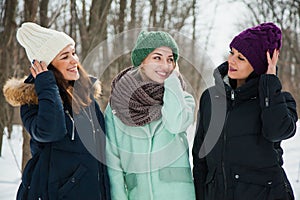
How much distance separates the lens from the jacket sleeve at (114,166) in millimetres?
2553

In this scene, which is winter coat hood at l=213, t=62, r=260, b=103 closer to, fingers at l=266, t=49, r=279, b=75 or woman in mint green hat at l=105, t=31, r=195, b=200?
fingers at l=266, t=49, r=279, b=75

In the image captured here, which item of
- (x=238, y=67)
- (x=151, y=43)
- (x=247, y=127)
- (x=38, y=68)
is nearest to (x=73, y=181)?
(x=38, y=68)

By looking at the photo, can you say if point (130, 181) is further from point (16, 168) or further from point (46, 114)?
point (16, 168)

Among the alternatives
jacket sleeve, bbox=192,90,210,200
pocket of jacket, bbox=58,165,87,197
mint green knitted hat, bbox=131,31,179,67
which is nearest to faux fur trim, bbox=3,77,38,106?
pocket of jacket, bbox=58,165,87,197

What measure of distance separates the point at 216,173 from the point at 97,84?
35.3 inches

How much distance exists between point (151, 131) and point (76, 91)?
20.0 inches

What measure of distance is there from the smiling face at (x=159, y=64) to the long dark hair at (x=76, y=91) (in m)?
0.38

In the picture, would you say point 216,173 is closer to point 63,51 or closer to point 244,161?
point 244,161

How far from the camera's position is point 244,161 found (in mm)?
2451

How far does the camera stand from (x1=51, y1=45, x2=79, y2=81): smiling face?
103 inches

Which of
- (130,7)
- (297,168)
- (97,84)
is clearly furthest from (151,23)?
(97,84)

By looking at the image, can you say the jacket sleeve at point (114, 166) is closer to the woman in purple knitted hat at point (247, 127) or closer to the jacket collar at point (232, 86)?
the woman in purple knitted hat at point (247, 127)

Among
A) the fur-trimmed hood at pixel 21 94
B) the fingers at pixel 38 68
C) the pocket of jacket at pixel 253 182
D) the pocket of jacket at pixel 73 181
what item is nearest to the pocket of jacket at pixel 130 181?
the pocket of jacket at pixel 73 181

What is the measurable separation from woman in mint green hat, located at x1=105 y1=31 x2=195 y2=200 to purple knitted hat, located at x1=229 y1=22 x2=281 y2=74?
40cm
